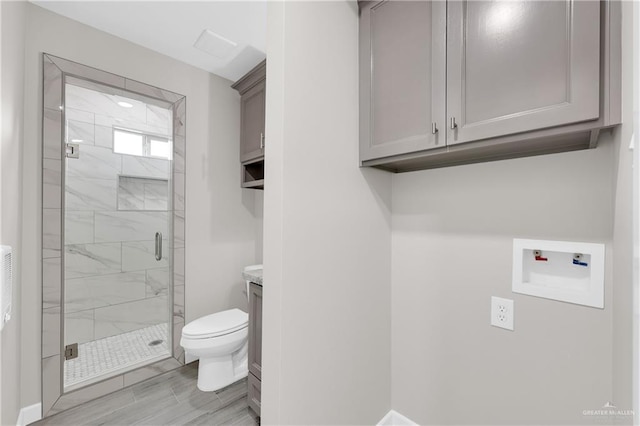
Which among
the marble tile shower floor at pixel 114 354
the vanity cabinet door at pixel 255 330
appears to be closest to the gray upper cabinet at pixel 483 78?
the vanity cabinet door at pixel 255 330

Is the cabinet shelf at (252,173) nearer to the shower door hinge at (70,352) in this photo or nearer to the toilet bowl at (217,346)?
the toilet bowl at (217,346)

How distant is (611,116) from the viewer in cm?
85

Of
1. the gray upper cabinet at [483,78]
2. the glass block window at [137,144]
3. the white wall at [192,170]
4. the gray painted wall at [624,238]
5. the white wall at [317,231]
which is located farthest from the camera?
the glass block window at [137,144]

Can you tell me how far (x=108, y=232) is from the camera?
2.81m

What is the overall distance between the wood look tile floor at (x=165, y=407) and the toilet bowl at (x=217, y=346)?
80 mm

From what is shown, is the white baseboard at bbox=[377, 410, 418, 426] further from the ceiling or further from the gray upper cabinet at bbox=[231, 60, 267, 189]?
the ceiling

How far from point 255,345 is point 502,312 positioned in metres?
1.45

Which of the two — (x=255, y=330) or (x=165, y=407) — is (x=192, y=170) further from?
(x=165, y=407)

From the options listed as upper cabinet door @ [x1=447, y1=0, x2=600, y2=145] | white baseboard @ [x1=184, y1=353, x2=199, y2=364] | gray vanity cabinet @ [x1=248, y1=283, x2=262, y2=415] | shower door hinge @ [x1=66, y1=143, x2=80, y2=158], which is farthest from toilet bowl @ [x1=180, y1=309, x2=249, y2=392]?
upper cabinet door @ [x1=447, y1=0, x2=600, y2=145]

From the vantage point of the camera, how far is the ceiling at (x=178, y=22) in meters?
1.81

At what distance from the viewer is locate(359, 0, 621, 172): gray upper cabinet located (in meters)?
0.88

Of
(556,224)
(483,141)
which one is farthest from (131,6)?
(556,224)

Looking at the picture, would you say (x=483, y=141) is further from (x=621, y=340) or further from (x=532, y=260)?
(x=621, y=340)

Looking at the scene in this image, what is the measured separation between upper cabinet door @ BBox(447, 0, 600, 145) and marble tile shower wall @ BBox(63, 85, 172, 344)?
2.25 metres
